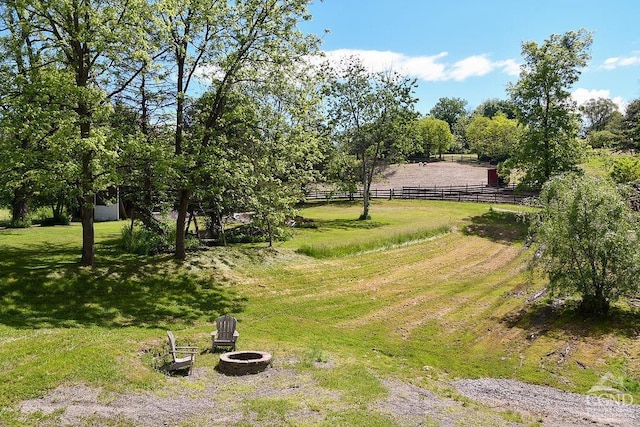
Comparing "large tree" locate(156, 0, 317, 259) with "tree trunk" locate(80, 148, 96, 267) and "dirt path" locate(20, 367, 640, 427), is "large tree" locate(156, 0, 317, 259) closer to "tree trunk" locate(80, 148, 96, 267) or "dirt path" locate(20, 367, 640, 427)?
"tree trunk" locate(80, 148, 96, 267)

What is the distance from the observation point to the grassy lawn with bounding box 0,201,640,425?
11727 millimetres

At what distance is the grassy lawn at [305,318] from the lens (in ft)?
38.5

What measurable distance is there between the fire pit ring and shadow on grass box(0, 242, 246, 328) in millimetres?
4336

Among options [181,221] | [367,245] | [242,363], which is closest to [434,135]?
[367,245]

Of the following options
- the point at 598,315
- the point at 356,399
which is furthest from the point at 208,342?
the point at 598,315

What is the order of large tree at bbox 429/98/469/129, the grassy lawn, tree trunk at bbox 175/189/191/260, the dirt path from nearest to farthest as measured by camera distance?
1. the dirt path
2. the grassy lawn
3. tree trunk at bbox 175/189/191/260
4. large tree at bbox 429/98/469/129

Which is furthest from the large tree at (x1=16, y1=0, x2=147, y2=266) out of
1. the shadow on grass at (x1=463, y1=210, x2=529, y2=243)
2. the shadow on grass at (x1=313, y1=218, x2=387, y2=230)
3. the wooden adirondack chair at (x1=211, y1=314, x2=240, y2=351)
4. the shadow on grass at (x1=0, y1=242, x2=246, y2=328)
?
the shadow on grass at (x1=463, y1=210, x2=529, y2=243)

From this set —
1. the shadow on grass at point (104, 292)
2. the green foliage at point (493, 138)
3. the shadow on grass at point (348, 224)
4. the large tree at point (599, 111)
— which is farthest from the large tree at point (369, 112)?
the large tree at point (599, 111)

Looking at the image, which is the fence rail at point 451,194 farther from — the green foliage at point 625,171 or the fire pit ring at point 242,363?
the fire pit ring at point 242,363

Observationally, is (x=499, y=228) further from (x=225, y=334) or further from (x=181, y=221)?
(x=225, y=334)

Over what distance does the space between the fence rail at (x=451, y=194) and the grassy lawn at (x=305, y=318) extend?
2535 centimetres

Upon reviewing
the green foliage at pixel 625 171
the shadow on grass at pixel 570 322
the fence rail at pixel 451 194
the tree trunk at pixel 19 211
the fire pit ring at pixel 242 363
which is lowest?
the shadow on grass at pixel 570 322

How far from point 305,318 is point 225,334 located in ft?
16.2

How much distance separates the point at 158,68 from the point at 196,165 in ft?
14.1
